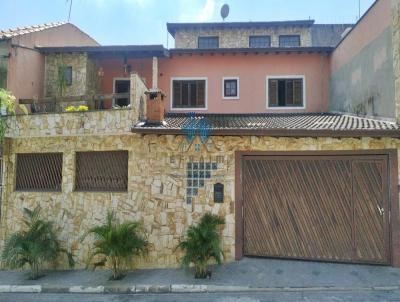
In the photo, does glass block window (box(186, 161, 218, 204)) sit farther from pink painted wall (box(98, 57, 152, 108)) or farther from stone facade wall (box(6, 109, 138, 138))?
pink painted wall (box(98, 57, 152, 108))

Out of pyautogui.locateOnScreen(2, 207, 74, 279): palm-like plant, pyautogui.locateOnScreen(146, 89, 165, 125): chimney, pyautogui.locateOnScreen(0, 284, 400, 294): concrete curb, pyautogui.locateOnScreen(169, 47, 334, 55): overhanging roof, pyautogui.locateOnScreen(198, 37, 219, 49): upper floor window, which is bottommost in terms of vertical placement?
pyautogui.locateOnScreen(0, 284, 400, 294): concrete curb

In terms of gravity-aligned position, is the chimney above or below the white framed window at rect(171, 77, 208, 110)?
below

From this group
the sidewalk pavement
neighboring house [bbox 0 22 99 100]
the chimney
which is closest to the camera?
the sidewalk pavement

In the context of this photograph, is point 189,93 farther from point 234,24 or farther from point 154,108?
point 234,24

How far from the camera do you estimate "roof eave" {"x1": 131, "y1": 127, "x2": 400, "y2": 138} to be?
8.24 meters

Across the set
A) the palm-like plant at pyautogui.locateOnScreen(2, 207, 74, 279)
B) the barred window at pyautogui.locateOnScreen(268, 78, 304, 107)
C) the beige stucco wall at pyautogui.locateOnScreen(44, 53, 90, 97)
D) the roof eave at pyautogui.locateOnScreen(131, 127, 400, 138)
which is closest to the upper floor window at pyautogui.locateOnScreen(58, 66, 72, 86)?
the beige stucco wall at pyautogui.locateOnScreen(44, 53, 90, 97)

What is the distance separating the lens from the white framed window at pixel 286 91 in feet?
50.3

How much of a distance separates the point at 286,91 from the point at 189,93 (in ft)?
16.2

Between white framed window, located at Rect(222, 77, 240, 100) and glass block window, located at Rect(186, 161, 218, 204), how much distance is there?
696 cm

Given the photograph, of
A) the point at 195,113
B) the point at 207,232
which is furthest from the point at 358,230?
the point at 195,113

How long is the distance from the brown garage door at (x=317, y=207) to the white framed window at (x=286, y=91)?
6.83 metres

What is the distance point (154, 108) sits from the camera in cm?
1019

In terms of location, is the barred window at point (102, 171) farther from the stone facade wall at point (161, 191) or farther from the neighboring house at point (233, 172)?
the stone facade wall at point (161, 191)

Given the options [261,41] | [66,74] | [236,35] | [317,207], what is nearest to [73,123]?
[66,74]
